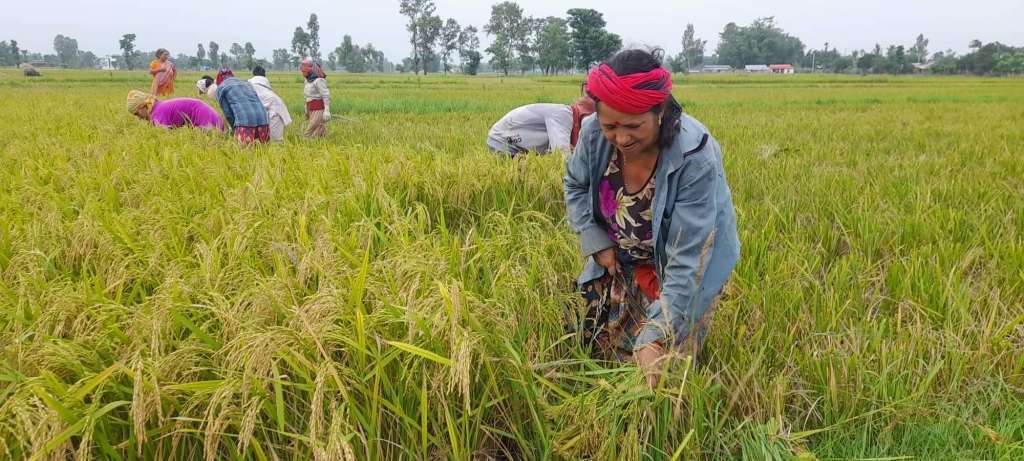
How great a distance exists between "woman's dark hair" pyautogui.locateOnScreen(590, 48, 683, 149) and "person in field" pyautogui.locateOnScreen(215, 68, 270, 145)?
15.5ft

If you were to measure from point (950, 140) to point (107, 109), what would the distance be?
10809mm

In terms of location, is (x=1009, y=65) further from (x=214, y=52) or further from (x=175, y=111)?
(x=214, y=52)

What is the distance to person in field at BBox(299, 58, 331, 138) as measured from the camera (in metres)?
7.54

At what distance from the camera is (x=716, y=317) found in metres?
1.91

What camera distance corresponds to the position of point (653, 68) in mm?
1407

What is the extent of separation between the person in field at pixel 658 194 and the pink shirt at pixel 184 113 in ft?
17.2

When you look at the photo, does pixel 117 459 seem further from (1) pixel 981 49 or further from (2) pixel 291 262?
(1) pixel 981 49

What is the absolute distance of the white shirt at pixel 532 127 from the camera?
4508 mm

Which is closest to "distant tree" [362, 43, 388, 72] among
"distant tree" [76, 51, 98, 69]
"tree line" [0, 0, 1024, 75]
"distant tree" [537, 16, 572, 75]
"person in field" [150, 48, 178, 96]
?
"tree line" [0, 0, 1024, 75]

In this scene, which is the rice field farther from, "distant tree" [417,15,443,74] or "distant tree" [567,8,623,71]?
"distant tree" [417,15,443,74]

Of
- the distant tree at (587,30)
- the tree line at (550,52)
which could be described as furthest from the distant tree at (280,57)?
the distant tree at (587,30)

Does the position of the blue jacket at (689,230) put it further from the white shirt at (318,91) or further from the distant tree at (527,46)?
the distant tree at (527,46)

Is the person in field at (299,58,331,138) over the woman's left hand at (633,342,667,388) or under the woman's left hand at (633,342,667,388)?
over

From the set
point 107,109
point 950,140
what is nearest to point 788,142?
point 950,140
